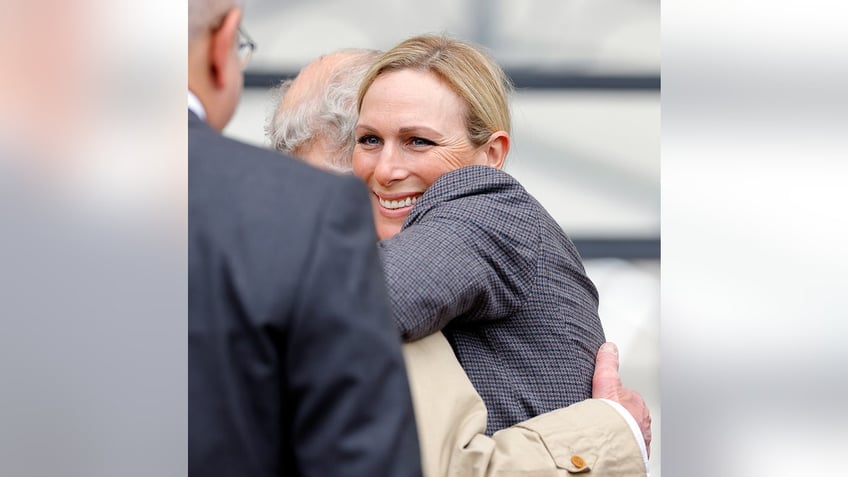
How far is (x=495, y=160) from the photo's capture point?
1904mm

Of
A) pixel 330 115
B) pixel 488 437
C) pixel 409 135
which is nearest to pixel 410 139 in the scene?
pixel 409 135

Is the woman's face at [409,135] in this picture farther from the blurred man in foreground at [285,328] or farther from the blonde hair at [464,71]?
the blurred man in foreground at [285,328]

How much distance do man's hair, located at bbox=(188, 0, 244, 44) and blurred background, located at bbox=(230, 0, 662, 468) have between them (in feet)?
8.54

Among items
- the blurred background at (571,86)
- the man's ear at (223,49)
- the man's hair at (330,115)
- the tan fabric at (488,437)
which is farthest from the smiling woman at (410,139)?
the blurred background at (571,86)

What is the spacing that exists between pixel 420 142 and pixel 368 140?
0.39ft

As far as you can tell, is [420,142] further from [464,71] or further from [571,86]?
[571,86]

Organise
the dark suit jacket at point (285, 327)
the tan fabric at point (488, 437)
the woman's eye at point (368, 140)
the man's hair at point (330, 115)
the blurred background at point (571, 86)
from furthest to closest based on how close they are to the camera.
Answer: the blurred background at point (571, 86)
the man's hair at point (330, 115)
the woman's eye at point (368, 140)
the tan fabric at point (488, 437)
the dark suit jacket at point (285, 327)

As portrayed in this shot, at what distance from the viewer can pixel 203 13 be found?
0.88 metres

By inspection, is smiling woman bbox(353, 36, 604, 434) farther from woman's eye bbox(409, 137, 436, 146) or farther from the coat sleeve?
woman's eye bbox(409, 137, 436, 146)

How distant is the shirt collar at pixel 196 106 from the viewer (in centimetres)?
88

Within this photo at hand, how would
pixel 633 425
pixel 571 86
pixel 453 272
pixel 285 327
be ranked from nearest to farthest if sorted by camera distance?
pixel 285 327
pixel 453 272
pixel 633 425
pixel 571 86

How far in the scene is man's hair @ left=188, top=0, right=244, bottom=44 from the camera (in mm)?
881

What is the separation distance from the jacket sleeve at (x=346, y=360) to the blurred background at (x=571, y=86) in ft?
8.74

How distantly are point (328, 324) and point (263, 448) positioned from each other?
121 millimetres
